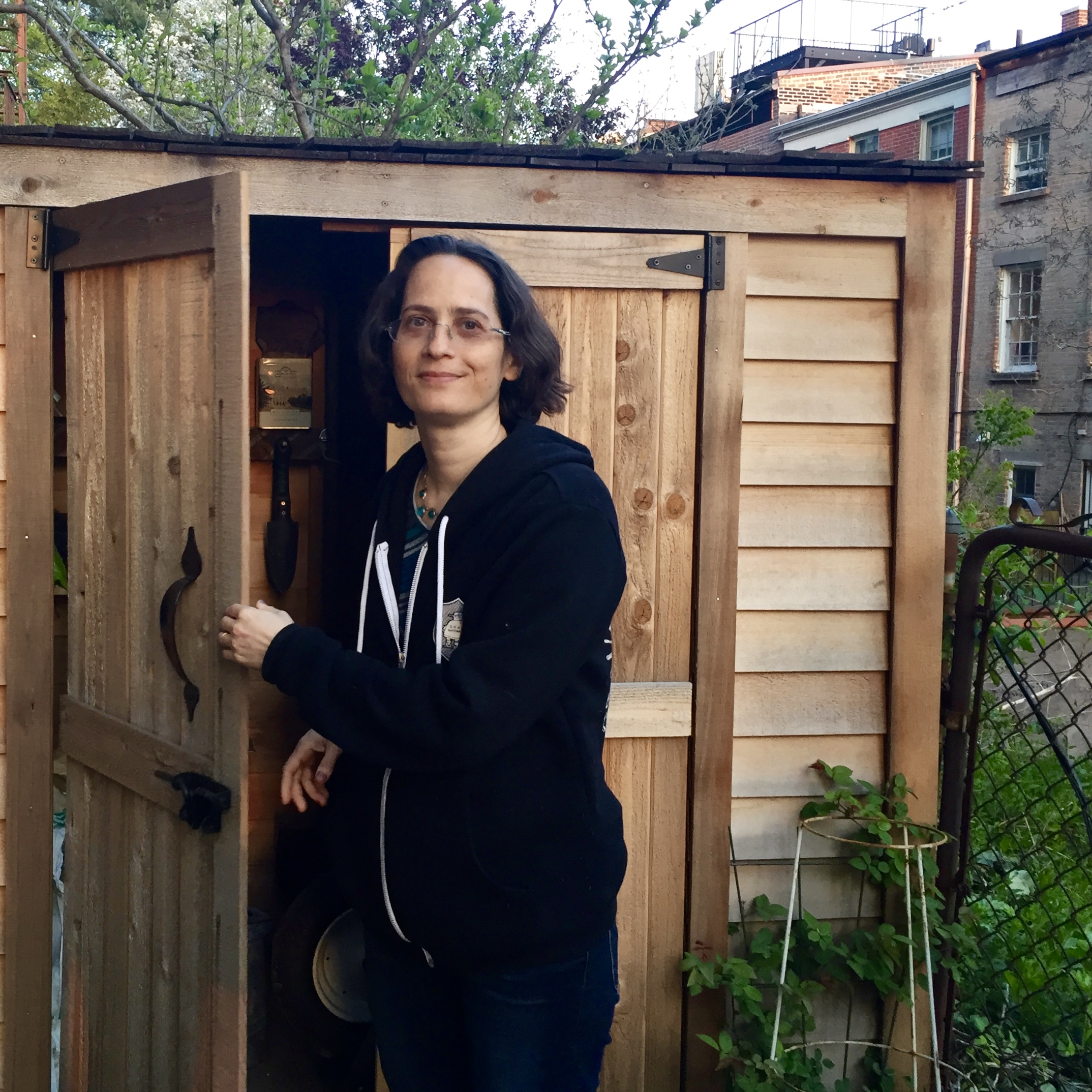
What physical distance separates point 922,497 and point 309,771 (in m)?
1.77

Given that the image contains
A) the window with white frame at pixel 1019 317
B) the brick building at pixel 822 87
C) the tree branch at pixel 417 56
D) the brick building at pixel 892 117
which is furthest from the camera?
the brick building at pixel 822 87

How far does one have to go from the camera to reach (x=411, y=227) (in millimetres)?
2828

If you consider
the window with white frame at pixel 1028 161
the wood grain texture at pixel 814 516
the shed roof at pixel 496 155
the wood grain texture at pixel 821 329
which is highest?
the window with white frame at pixel 1028 161

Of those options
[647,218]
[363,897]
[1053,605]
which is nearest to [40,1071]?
[363,897]

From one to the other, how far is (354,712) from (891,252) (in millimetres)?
2010

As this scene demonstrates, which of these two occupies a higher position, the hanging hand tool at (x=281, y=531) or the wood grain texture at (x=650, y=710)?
the hanging hand tool at (x=281, y=531)

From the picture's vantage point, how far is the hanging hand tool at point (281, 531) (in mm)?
4148

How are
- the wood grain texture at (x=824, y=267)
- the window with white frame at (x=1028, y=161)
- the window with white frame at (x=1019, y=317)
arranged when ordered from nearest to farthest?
the wood grain texture at (x=824, y=267) < the window with white frame at (x=1028, y=161) < the window with white frame at (x=1019, y=317)

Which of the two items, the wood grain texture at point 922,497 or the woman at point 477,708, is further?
the wood grain texture at point 922,497

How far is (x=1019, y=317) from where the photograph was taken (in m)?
17.9

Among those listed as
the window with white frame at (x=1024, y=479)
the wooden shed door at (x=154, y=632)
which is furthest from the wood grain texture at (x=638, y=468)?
the window with white frame at (x=1024, y=479)

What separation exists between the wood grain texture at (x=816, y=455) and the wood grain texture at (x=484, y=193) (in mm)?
513

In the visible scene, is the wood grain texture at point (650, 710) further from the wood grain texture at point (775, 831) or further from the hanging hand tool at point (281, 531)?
the hanging hand tool at point (281, 531)

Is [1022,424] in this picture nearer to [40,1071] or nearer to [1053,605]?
[1053,605]
